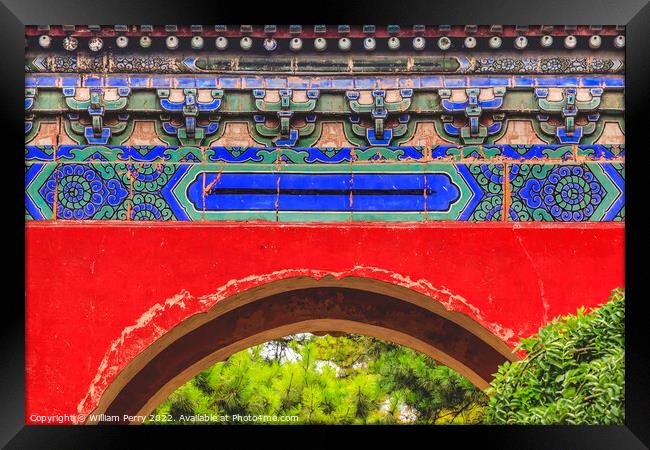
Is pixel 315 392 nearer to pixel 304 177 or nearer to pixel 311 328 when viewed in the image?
pixel 311 328

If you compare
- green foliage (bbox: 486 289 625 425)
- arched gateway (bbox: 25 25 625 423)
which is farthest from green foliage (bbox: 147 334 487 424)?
arched gateway (bbox: 25 25 625 423)

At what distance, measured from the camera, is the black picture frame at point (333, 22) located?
5125mm

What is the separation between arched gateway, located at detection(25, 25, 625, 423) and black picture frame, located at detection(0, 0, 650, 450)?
0.11 meters

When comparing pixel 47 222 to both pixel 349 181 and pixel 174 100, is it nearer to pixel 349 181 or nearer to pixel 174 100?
pixel 174 100

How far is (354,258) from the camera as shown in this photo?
209 inches

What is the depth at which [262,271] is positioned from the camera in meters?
5.32

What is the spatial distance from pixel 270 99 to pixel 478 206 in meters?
1.30

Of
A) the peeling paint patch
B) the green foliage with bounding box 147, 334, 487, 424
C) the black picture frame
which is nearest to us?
the black picture frame

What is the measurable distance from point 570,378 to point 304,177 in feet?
5.85

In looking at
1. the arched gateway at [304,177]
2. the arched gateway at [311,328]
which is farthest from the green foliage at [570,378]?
the arched gateway at [311,328]

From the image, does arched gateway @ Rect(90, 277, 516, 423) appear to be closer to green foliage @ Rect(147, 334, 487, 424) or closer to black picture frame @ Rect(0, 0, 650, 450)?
green foliage @ Rect(147, 334, 487, 424)

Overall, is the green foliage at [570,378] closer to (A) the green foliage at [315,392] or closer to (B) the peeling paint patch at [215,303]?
(B) the peeling paint patch at [215,303]

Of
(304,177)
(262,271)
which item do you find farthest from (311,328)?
(304,177)

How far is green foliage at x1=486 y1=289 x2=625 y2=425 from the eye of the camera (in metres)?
5.02
